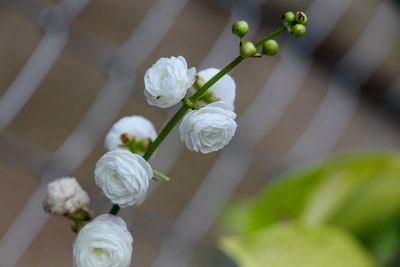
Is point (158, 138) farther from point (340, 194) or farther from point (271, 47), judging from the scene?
point (340, 194)

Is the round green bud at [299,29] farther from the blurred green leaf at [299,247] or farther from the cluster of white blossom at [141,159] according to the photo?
Answer: the blurred green leaf at [299,247]

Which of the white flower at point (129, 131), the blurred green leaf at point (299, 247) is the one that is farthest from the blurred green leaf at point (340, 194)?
the white flower at point (129, 131)

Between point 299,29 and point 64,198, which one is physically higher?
point 299,29

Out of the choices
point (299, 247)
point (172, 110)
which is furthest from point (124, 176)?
point (172, 110)

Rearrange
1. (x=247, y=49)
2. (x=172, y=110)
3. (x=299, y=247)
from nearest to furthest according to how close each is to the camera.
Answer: (x=247, y=49), (x=299, y=247), (x=172, y=110)

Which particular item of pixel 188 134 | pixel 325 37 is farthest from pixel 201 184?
pixel 188 134

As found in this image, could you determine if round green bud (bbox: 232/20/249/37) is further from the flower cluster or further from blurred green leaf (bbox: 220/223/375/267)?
blurred green leaf (bbox: 220/223/375/267)

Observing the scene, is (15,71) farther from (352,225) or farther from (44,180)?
(352,225)

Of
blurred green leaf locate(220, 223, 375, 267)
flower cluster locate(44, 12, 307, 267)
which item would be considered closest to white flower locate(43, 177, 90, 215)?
flower cluster locate(44, 12, 307, 267)
